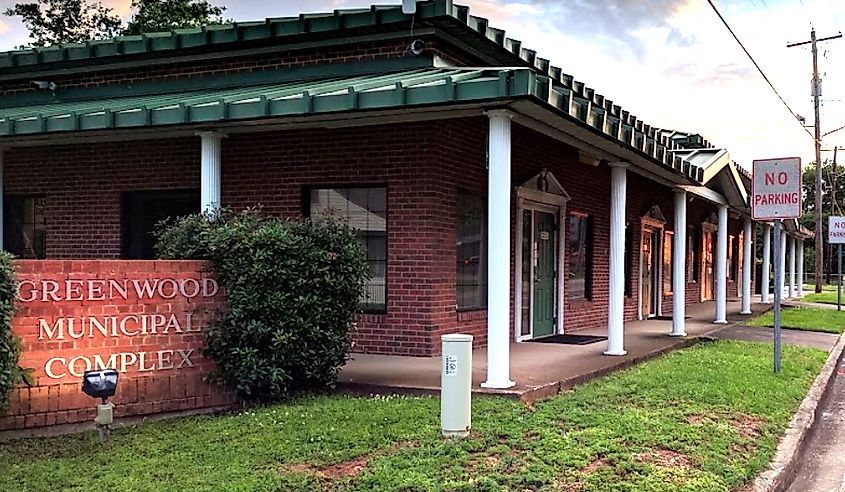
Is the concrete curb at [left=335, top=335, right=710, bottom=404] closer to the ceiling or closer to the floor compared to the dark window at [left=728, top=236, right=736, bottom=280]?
closer to the floor

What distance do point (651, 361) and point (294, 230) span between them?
598cm

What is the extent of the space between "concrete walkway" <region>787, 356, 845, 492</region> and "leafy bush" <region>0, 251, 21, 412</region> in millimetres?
6175

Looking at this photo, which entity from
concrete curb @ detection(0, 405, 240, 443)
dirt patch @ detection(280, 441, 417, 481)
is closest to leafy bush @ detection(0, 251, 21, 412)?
concrete curb @ detection(0, 405, 240, 443)

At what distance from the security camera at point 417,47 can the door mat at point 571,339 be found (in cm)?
514

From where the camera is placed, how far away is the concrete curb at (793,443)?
6218mm

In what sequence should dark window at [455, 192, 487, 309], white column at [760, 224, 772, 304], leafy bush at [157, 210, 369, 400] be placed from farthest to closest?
1. white column at [760, 224, 772, 304]
2. dark window at [455, 192, 487, 309]
3. leafy bush at [157, 210, 369, 400]

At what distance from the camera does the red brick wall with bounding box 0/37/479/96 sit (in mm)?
10828

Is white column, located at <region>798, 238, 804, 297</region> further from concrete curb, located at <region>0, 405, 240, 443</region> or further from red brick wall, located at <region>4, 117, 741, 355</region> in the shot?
concrete curb, located at <region>0, 405, 240, 443</region>

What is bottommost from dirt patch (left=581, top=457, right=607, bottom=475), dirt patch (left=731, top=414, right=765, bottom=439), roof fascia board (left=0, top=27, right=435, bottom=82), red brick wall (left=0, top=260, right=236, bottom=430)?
dirt patch (left=731, top=414, right=765, bottom=439)

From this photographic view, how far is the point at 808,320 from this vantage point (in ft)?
68.4

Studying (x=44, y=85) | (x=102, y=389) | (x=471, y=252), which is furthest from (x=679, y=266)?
(x=44, y=85)

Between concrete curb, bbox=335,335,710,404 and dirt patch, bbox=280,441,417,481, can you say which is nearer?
dirt patch, bbox=280,441,417,481

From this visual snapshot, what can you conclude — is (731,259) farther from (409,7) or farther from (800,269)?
(409,7)

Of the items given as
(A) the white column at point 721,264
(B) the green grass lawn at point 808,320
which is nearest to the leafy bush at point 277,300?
(A) the white column at point 721,264
